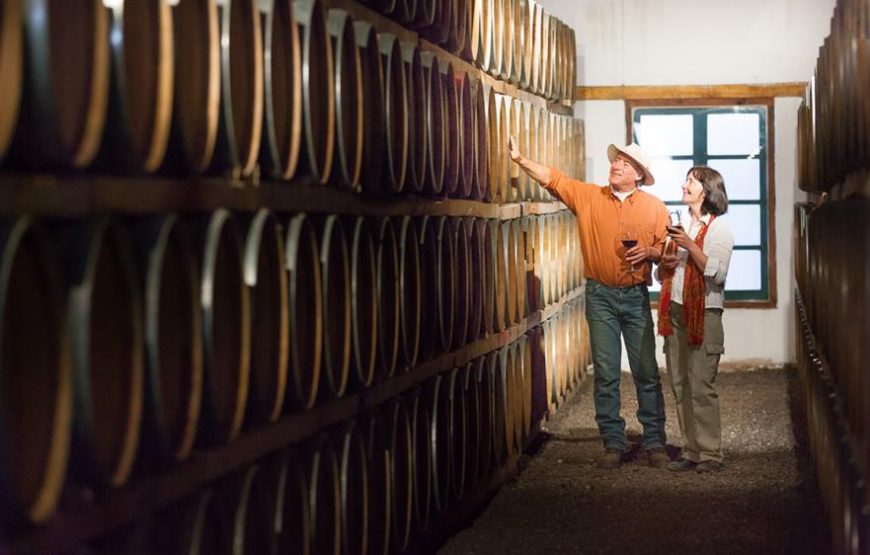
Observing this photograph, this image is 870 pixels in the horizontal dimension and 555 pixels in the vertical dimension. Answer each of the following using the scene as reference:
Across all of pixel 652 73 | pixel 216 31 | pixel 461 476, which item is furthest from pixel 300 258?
pixel 652 73

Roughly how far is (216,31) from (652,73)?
9206mm

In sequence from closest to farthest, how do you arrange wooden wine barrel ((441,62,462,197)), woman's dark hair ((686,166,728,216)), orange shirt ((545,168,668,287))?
wooden wine barrel ((441,62,462,197)), woman's dark hair ((686,166,728,216)), orange shirt ((545,168,668,287))

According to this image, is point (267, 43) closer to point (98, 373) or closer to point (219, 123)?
point (219, 123)

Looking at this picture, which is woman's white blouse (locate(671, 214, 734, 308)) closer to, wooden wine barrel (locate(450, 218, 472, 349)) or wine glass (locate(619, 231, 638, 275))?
wine glass (locate(619, 231, 638, 275))

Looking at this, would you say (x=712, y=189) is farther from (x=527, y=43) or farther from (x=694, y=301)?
(x=527, y=43)

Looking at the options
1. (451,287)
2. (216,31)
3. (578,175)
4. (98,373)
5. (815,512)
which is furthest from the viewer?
(578,175)

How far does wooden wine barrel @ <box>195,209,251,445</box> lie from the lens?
3.35 metres

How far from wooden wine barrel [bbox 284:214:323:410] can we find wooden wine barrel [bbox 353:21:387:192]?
0.67 m

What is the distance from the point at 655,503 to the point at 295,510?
10.7 feet

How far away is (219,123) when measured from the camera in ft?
11.4

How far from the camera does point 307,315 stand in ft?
13.6

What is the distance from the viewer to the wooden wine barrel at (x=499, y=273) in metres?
7.07

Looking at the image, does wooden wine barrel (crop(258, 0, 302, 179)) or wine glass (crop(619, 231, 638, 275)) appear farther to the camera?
wine glass (crop(619, 231, 638, 275))

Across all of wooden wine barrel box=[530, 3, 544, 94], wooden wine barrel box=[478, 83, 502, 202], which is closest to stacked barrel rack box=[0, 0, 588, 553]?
wooden wine barrel box=[478, 83, 502, 202]
